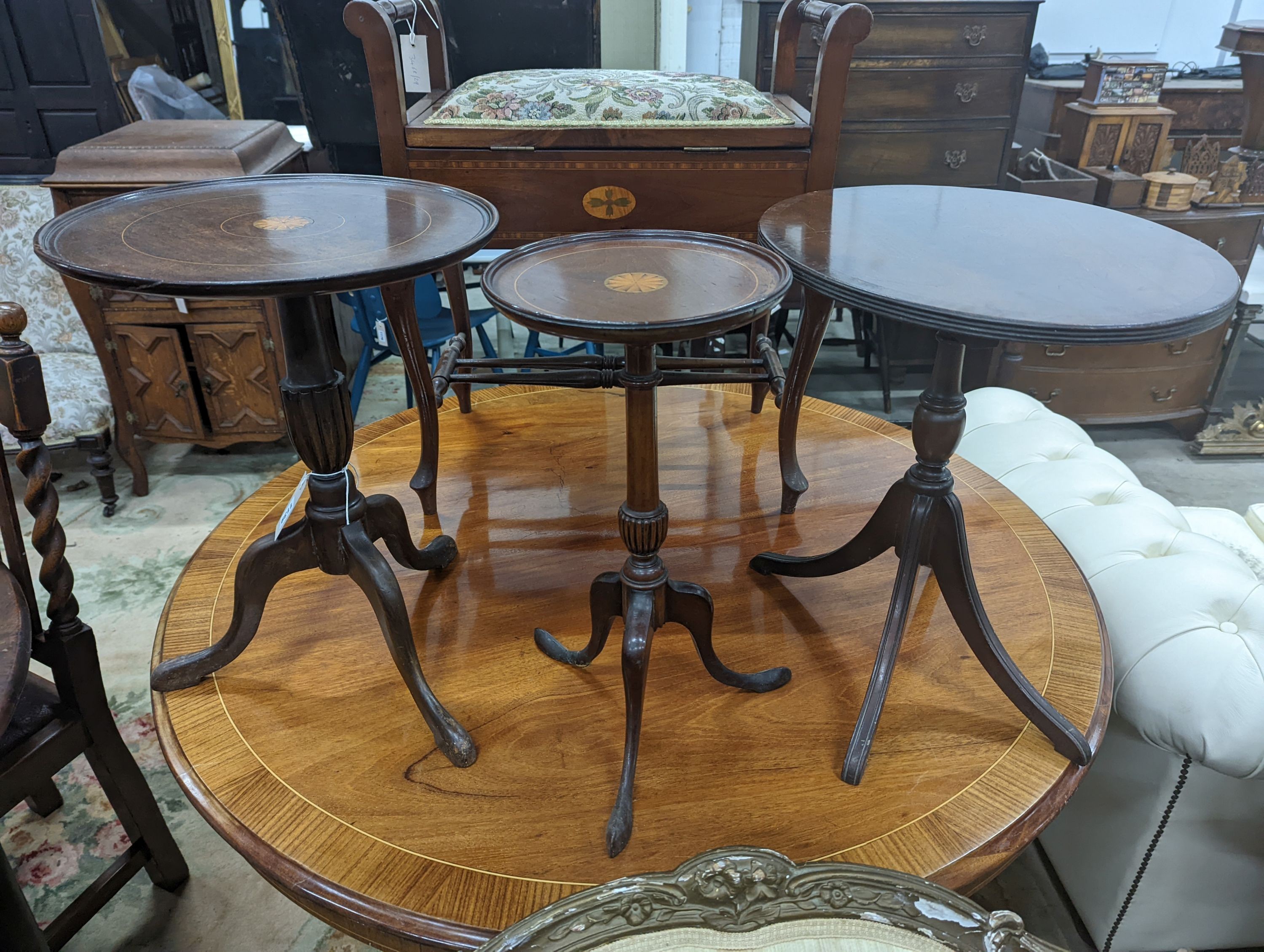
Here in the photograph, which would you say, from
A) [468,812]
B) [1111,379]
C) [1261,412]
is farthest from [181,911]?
[1261,412]

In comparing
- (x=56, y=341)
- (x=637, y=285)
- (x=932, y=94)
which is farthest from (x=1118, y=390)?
(x=56, y=341)

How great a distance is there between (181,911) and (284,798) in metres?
0.80

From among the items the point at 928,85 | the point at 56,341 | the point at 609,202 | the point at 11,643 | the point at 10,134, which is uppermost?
the point at 928,85

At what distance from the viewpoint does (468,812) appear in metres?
1.02

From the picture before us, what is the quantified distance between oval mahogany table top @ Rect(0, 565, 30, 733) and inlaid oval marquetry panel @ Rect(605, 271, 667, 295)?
2.64ft

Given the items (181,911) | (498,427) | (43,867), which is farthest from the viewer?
(498,427)

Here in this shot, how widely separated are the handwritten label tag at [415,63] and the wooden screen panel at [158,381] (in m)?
1.23

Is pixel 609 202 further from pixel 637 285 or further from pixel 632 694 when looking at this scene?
pixel 632 694

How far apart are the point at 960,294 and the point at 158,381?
268cm

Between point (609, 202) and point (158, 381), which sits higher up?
point (609, 202)

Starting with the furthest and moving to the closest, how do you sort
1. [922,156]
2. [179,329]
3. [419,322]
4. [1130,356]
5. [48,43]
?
1. [48,43]
2. [1130,356]
3. [922,156]
4. [419,322]
5. [179,329]

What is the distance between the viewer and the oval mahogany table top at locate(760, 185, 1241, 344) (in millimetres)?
871

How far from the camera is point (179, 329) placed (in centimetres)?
269

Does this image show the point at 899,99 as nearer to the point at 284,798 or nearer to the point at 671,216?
the point at 671,216
